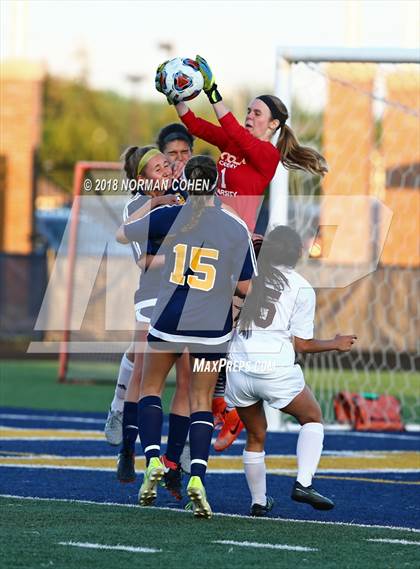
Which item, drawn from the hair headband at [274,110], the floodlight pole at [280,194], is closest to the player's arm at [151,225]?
the hair headband at [274,110]

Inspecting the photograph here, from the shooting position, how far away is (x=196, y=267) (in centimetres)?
713

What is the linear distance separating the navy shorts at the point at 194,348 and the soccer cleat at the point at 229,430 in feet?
3.69

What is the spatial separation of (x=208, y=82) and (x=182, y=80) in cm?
19

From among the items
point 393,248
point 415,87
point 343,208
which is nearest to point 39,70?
point 343,208

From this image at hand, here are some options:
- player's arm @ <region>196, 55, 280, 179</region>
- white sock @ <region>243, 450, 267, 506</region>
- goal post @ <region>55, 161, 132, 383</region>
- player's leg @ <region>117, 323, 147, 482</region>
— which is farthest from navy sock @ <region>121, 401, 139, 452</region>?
goal post @ <region>55, 161, 132, 383</region>

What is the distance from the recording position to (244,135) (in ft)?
25.2

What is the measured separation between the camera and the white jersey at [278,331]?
23.6 ft

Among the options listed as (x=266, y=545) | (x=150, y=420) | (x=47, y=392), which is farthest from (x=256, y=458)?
(x=47, y=392)

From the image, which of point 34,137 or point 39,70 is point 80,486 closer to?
point 34,137

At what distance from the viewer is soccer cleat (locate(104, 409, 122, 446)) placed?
8.62 meters

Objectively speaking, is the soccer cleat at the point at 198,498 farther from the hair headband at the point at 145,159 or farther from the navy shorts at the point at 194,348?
the hair headband at the point at 145,159

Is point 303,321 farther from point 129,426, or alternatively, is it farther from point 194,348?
point 129,426

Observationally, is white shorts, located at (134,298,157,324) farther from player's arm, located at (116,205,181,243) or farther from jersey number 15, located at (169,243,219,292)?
jersey number 15, located at (169,243,219,292)

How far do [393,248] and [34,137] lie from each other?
13919 millimetres
